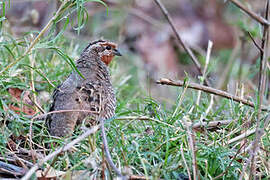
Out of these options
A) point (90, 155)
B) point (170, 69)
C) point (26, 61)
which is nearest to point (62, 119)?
point (90, 155)

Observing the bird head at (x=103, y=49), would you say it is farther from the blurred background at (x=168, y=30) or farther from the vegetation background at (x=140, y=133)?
the blurred background at (x=168, y=30)

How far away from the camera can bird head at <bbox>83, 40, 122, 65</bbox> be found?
16.4 ft

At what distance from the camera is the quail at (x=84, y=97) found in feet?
13.2

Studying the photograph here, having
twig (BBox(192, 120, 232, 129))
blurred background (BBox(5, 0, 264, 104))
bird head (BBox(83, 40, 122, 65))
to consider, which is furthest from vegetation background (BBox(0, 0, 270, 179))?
blurred background (BBox(5, 0, 264, 104))

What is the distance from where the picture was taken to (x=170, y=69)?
10.8m

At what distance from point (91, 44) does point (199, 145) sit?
1840 millimetres

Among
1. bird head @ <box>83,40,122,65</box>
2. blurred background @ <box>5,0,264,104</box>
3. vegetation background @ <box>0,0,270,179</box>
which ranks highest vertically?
blurred background @ <box>5,0,264,104</box>

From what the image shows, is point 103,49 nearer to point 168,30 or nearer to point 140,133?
point 140,133

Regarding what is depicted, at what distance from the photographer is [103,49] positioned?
5105 millimetres

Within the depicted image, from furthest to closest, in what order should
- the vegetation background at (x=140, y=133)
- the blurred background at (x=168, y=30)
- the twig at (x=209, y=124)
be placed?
1. the blurred background at (x=168, y=30)
2. the twig at (x=209, y=124)
3. the vegetation background at (x=140, y=133)

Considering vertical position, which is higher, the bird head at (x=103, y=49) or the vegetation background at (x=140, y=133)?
the bird head at (x=103, y=49)

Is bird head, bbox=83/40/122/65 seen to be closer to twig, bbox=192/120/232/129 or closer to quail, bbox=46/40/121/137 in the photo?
quail, bbox=46/40/121/137

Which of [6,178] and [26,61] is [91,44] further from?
[6,178]

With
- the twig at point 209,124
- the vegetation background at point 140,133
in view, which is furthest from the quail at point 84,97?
the twig at point 209,124
